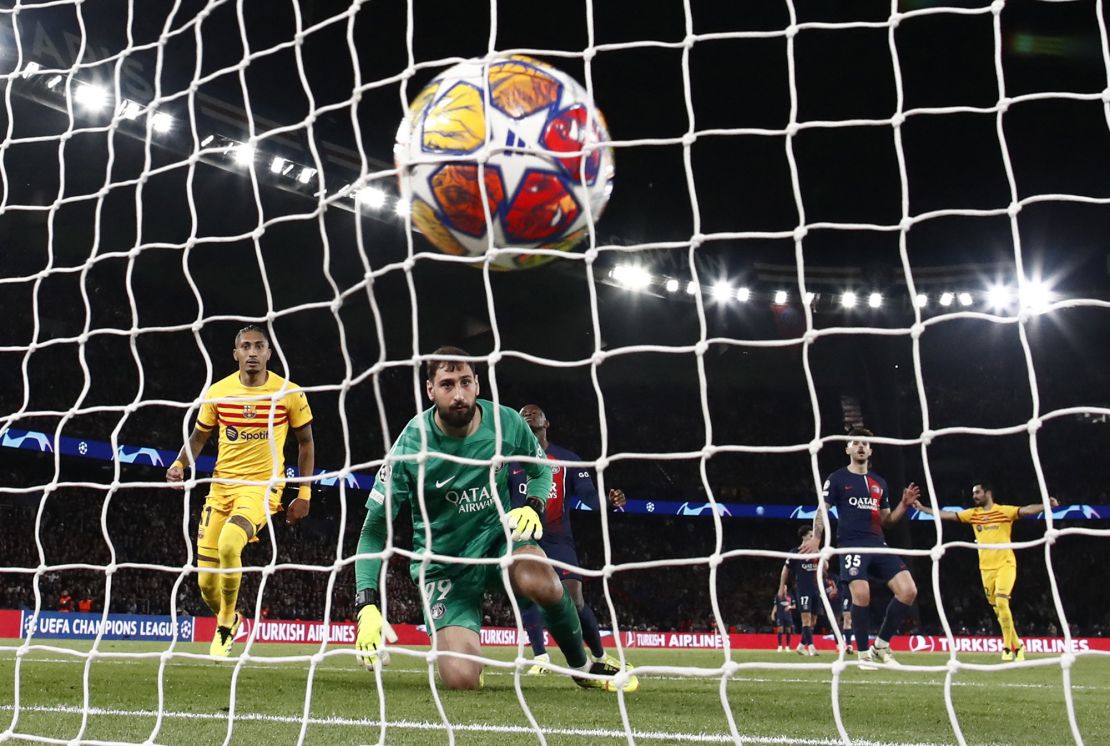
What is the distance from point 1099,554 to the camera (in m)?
23.7

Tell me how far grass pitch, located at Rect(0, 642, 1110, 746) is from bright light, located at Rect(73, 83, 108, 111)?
32.3ft

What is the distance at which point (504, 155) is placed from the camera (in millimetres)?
3457

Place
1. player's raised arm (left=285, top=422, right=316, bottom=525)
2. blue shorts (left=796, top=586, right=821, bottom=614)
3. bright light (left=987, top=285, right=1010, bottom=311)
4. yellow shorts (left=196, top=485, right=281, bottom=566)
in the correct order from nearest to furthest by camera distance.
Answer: player's raised arm (left=285, top=422, right=316, bottom=525)
yellow shorts (left=196, top=485, right=281, bottom=566)
blue shorts (left=796, top=586, right=821, bottom=614)
bright light (left=987, top=285, right=1010, bottom=311)

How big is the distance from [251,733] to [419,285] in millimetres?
19466

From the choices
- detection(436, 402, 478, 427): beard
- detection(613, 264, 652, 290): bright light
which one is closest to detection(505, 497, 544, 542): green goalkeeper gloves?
detection(436, 402, 478, 427): beard

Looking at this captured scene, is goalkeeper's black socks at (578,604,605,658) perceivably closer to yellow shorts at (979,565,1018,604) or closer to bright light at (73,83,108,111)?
yellow shorts at (979,565,1018,604)

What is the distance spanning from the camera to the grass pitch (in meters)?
3.40

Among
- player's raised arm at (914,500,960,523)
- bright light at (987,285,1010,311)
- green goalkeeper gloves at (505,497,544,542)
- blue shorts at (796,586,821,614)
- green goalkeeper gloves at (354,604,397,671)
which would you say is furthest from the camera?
bright light at (987,285,1010,311)

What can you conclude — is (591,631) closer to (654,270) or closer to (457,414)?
(457,414)

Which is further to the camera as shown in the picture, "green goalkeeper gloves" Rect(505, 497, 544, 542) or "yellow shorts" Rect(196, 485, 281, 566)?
"yellow shorts" Rect(196, 485, 281, 566)

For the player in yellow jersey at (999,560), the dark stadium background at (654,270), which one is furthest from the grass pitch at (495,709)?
the dark stadium background at (654,270)

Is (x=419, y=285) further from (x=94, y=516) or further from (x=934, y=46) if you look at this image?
(x=934, y=46)

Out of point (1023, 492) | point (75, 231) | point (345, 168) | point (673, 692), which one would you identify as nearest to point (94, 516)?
point (75, 231)

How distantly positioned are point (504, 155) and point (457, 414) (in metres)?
1.34
